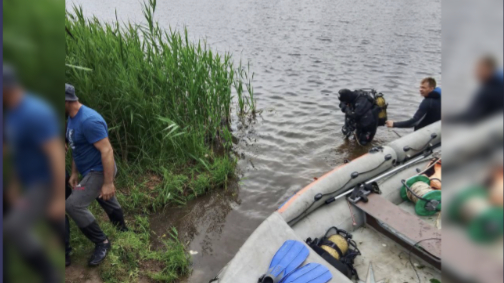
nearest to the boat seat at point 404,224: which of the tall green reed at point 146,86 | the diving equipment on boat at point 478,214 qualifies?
the tall green reed at point 146,86

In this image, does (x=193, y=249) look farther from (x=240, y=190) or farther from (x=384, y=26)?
(x=384, y=26)

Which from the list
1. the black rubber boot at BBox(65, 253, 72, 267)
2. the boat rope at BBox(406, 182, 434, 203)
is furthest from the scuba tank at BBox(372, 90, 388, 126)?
the black rubber boot at BBox(65, 253, 72, 267)

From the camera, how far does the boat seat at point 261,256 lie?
317 cm

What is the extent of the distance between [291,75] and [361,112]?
5137mm

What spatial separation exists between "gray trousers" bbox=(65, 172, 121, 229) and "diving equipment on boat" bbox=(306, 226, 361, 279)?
2153 mm

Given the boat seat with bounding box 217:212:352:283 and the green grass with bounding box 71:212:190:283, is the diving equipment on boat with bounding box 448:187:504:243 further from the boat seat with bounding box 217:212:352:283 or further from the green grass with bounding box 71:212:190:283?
the green grass with bounding box 71:212:190:283

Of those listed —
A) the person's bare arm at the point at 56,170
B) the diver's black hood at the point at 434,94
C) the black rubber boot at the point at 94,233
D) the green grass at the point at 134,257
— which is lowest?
the green grass at the point at 134,257

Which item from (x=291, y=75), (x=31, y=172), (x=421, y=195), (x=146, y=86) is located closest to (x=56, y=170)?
(x=31, y=172)

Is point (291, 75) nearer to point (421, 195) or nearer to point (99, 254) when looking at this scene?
point (421, 195)

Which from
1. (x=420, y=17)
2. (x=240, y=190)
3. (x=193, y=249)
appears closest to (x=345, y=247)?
(x=193, y=249)

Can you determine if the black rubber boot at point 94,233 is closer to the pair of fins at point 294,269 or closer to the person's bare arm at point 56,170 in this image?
the pair of fins at point 294,269

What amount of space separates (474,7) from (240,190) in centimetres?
550

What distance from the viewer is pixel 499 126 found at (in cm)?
35

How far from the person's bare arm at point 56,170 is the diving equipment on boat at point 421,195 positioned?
431 centimetres
